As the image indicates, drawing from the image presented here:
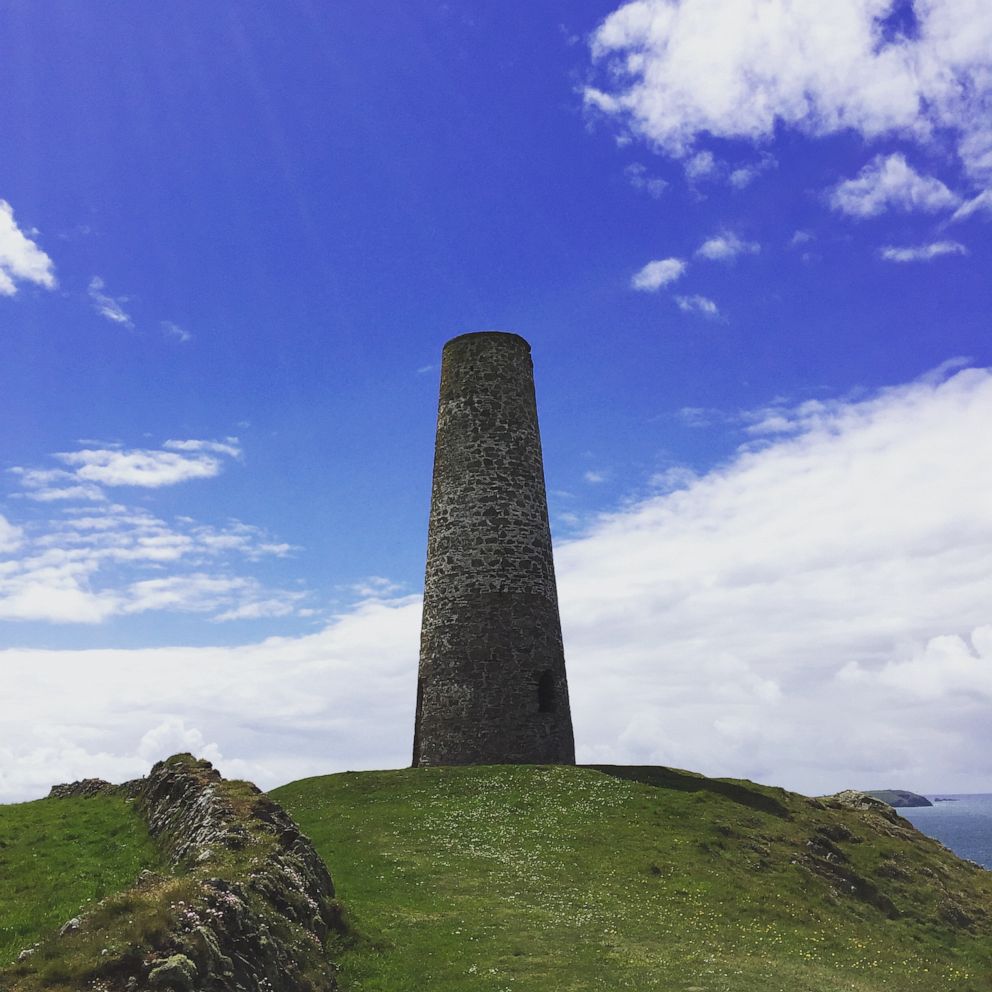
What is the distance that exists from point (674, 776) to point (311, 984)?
2375cm

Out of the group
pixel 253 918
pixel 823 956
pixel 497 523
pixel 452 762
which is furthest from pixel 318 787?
pixel 253 918

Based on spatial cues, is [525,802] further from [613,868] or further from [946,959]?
[946,959]

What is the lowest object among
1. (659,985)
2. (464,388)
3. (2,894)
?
(659,985)

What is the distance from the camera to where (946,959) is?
24422mm

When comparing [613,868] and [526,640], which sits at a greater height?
[526,640]

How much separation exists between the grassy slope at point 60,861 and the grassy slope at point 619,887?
16.8 feet

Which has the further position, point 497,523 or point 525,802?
point 497,523

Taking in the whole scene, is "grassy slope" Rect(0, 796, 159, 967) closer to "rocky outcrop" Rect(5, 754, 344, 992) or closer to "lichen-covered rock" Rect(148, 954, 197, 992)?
"rocky outcrop" Rect(5, 754, 344, 992)

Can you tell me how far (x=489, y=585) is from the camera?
127ft

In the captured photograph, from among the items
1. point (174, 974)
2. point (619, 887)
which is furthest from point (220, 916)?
point (619, 887)

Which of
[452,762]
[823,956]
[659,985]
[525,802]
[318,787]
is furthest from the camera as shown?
[452,762]

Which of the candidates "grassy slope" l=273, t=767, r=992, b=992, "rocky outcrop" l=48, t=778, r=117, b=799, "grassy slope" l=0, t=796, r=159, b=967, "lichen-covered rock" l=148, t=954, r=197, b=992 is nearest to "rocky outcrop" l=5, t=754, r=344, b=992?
"lichen-covered rock" l=148, t=954, r=197, b=992

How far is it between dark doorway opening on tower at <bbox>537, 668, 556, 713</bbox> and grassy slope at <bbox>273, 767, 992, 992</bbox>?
4.30m

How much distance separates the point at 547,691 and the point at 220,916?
26672 millimetres
